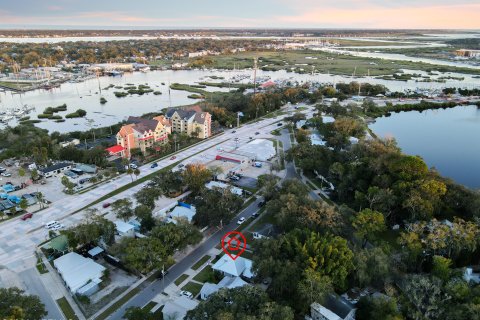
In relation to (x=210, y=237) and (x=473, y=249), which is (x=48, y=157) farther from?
(x=473, y=249)

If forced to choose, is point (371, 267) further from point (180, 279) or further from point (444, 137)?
point (444, 137)

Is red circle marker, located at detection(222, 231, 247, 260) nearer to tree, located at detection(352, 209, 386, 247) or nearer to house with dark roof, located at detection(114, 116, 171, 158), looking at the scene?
tree, located at detection(352, 209, 386, 247)

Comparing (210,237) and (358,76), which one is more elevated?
(358,76)

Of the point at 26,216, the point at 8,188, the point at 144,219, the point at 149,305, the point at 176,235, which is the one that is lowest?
the point at 149,305

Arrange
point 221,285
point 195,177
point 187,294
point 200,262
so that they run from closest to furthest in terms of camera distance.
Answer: point 187,294 → point 221,285 → point 200,262 → point 195,177

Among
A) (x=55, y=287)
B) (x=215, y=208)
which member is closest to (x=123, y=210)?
(x=215, y=208)

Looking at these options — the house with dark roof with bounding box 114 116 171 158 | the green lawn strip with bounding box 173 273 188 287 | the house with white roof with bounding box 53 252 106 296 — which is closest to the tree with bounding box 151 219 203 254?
the green lawn strip with bounding box 173 273 188 287

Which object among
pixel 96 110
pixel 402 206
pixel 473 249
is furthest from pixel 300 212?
pixel 96 110
